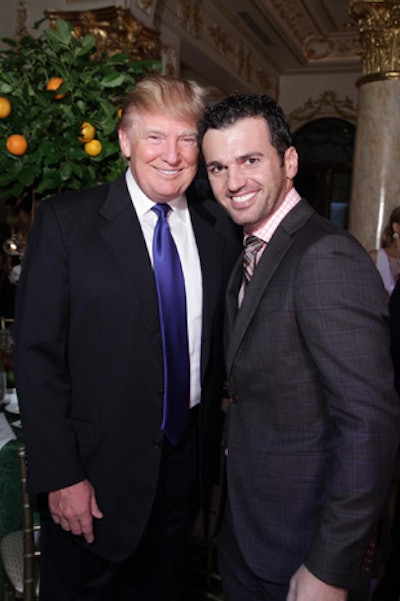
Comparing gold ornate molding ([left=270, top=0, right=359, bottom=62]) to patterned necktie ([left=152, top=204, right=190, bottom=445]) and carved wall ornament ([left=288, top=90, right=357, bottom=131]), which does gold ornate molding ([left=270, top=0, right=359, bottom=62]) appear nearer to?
carved wall ornament ([left=288, top=90, right=357, bottom=131])

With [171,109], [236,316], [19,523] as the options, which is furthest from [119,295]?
[19,523]

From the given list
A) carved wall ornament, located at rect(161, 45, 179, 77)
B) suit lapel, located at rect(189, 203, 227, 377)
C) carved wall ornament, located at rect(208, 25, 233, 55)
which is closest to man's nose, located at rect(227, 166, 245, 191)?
suit lapel, located at rect(189, 203, 227, 377)

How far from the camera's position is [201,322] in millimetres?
1538

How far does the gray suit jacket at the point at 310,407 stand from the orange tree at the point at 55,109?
31.5 inches

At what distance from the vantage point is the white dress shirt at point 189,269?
1521 mm

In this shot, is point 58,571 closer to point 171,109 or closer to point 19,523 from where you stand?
point 19,523

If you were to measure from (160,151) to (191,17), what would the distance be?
5559 mm

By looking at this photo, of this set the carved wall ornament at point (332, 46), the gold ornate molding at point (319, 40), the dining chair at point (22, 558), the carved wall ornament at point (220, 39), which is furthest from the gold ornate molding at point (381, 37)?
the dining chair at point (22, 558)

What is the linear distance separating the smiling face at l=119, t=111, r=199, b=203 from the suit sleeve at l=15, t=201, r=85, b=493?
265 mm

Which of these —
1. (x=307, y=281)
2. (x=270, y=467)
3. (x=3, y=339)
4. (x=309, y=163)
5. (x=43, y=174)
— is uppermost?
(x=309, y=163)

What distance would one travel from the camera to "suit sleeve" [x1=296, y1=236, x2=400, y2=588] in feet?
3.42

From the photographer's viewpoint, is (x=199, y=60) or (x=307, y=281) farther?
(x=199, y=60)

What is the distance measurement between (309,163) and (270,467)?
9.97 metres

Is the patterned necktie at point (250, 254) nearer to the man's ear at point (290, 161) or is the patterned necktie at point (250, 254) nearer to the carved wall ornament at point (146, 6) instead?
the man's ear at point (290, 161)
